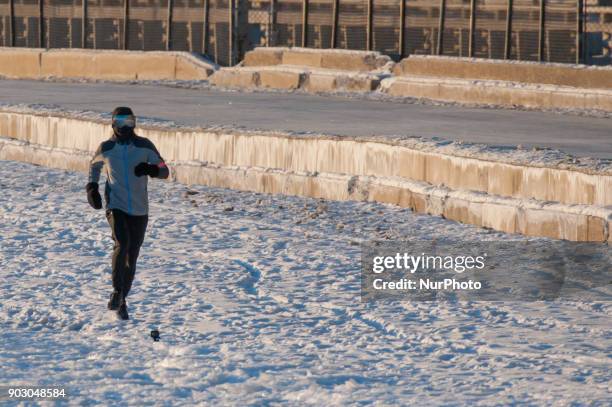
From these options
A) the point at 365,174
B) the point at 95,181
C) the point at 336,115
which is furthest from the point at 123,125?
the point at 336,115

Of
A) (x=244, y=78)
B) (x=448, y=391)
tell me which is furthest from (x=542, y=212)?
(x=244, y=78)

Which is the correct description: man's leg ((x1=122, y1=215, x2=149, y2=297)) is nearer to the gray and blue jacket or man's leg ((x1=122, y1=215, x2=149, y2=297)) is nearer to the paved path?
the gray and blue jacket

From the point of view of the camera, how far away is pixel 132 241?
9.96 m

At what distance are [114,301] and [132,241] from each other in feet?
1.43

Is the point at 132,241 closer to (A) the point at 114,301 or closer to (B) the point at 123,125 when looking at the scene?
(A) the point at 114,301

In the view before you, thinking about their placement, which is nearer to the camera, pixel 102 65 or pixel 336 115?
pixel 336 115

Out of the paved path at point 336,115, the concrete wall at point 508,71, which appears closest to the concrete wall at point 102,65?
the paved path at point 336,115

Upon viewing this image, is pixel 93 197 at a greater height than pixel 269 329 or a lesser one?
greater

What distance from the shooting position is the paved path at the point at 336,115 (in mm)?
16797

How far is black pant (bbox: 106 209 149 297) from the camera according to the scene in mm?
9859

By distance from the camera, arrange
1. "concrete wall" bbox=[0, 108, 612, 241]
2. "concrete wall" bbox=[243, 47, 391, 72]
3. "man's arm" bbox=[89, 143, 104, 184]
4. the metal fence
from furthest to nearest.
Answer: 1. "concrete wall" bbox=[243, 47, 391, 72]
2. the metal fence
3. "concrete wall" bbox=[0, 108, 612, 241]
4. "man's arm" bbox=[89, 143, 104, 184]

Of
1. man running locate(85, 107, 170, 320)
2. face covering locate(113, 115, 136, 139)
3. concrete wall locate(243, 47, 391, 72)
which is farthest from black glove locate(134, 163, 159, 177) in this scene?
concrete wall locate(243, 47, 391, 72)

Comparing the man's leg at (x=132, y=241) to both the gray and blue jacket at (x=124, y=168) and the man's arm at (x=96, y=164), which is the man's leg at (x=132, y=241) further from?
the man's arm at (x=96, y=164)

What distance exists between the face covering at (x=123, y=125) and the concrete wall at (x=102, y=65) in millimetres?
17298
